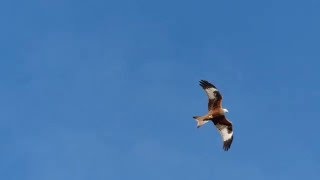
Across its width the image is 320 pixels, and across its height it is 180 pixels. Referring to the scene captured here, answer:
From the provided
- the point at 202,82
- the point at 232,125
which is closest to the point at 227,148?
the point at 232,125

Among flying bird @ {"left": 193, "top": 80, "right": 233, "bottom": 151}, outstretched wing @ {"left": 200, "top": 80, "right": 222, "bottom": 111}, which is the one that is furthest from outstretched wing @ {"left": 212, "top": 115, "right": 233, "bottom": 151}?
outstretched wing @ {"left": 200, "top": 80, "right": 222, "bottom": 111}

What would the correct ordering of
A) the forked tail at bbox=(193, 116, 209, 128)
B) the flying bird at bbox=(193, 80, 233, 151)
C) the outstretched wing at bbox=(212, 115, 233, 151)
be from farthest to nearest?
the outstretched wing at bbox=(212, 115, 233, 151), the flying bird at bbox=(193, 80, 233, 151), the forked tail at bbox=(193, 116, 209, 128)

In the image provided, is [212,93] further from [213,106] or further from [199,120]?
[199,120]

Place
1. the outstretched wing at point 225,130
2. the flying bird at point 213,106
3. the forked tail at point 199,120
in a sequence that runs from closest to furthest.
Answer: the forked tail at point 199,120 < the flying bird at point 213,106 < the outstretched wing at point 225,130

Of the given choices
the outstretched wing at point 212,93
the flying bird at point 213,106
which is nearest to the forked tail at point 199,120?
the flying bird at point 213,106

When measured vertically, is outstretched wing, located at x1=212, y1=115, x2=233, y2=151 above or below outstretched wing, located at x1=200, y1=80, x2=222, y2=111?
below

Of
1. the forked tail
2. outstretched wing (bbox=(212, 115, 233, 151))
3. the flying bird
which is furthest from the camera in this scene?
outstretched wing (bbox=(212, 115, 233, 151))

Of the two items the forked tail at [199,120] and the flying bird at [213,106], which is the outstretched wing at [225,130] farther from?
the forked tail at [199,120]

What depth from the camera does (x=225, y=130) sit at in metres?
55.8

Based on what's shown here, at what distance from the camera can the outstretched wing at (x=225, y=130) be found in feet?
181

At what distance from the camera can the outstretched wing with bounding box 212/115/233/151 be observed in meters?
55.3

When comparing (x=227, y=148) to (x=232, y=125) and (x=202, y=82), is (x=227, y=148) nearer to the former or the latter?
(x=232, y=125)

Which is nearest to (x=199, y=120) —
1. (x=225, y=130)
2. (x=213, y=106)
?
(x=213, y=106)

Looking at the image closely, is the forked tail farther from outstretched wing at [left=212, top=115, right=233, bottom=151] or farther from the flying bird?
outstretched wing at [left=212, top=115, right=233, bottom=151]
